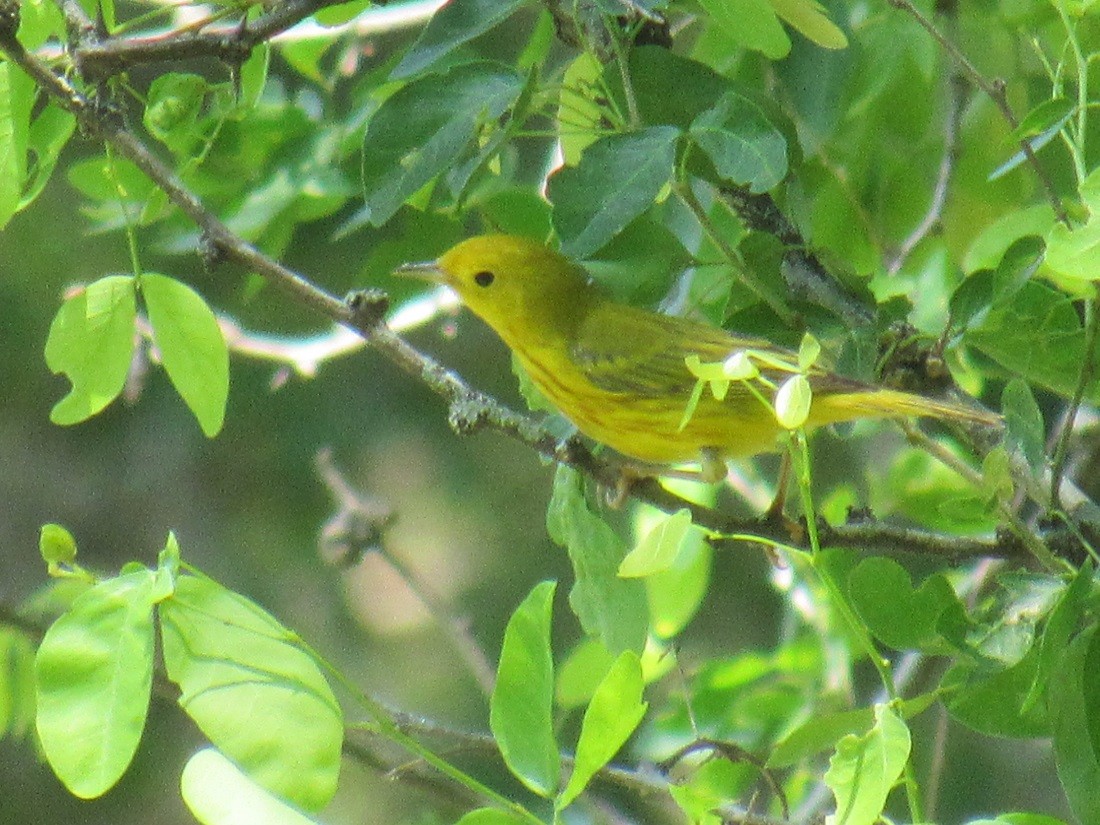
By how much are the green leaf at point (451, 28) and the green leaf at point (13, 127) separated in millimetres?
564

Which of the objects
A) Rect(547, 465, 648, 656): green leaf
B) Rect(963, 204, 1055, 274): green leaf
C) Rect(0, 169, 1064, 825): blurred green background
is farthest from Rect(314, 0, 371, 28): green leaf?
Rect(0, 169, 1064, 825): blurred green background

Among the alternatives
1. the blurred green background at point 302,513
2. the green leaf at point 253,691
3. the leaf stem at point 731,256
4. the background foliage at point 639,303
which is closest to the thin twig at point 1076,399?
the background foliage at point 639,303

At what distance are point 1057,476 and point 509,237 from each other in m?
1.25

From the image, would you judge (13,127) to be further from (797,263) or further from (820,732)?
(820,732)

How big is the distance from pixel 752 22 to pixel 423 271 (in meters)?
1.15

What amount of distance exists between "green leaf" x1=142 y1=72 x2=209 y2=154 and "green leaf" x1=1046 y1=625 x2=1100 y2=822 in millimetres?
1666

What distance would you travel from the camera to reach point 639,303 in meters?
2.48

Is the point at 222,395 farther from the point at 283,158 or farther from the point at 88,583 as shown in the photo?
the point at 283,158

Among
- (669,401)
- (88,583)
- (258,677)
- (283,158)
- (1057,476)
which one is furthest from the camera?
(669,401)

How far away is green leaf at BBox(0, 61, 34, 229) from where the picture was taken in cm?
223

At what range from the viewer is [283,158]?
2893mm

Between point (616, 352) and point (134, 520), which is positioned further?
point (134, 520)

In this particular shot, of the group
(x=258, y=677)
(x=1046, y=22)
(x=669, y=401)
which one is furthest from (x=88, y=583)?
(x=1046, y=22)

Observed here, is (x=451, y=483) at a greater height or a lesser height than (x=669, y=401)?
lesser
